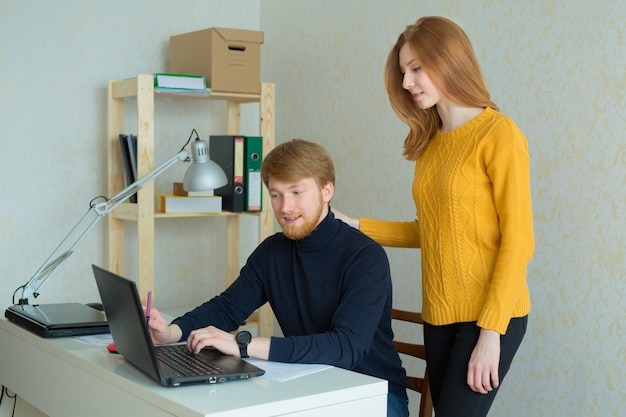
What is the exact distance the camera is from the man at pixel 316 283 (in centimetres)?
183

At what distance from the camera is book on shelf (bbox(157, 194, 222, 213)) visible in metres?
3.17

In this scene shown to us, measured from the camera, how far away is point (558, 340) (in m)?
2.47

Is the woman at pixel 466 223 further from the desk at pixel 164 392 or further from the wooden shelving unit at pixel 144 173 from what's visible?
the wooden shelving unit at pixel 144 173

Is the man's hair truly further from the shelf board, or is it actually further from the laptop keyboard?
Answer: the shelf board

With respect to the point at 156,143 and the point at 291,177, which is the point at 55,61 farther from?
the point at 291,177

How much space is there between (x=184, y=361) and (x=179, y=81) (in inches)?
65.3

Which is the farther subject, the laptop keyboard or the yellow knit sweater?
the yellow knit sweater

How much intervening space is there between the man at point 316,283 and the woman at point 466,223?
Result: 14cm

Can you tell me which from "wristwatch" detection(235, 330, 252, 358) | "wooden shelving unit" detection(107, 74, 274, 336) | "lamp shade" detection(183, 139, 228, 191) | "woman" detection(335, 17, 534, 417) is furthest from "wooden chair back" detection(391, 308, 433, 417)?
"wooden shelving unit" detection(107, 74, 274, 336)

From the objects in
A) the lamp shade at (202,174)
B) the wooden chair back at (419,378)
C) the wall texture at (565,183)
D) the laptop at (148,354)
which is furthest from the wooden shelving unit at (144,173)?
the laptop at (148,354)

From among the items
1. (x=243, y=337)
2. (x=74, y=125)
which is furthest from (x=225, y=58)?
(x=243, y=337)

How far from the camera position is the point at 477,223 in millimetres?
1877

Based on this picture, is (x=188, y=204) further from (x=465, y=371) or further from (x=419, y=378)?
(x=465, y=371)

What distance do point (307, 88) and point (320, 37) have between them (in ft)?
0.79
